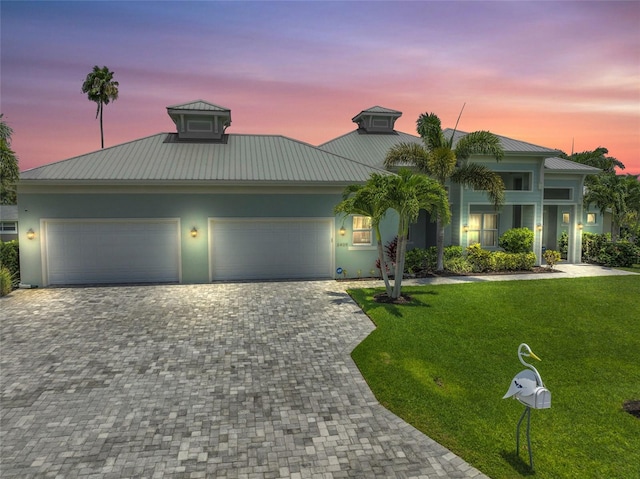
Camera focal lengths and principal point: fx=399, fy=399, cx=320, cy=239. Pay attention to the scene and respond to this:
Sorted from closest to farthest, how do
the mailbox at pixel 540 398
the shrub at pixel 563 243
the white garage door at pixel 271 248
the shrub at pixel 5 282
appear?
the mailbox at pixel 540 398 → the shrub at pixel 5 282 → the white garage door at pixel 271 248 → the shrub at pixel 563 243

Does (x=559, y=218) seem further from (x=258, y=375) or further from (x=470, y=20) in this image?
(x=258, y=375)

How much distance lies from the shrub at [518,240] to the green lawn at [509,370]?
4.91 m

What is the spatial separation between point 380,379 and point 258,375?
2.48 metres

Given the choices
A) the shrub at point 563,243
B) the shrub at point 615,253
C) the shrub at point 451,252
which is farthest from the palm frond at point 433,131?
the shrub at point 563,243

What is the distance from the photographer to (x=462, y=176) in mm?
18375

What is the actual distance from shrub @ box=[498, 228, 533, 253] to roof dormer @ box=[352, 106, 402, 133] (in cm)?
1028

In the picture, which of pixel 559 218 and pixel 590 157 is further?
pixel 590 157

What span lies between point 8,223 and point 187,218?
3322cm

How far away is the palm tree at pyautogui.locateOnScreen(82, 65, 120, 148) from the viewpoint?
4044 centimetres

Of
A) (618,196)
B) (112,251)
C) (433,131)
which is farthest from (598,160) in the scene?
(112,251)

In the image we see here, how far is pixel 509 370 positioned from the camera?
852cm

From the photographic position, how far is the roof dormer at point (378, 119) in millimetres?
25281

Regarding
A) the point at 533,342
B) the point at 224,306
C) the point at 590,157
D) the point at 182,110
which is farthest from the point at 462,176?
the point at 590,157

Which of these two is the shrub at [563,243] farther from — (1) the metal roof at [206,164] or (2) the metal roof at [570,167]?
(1) the metal roof at [206,164]
